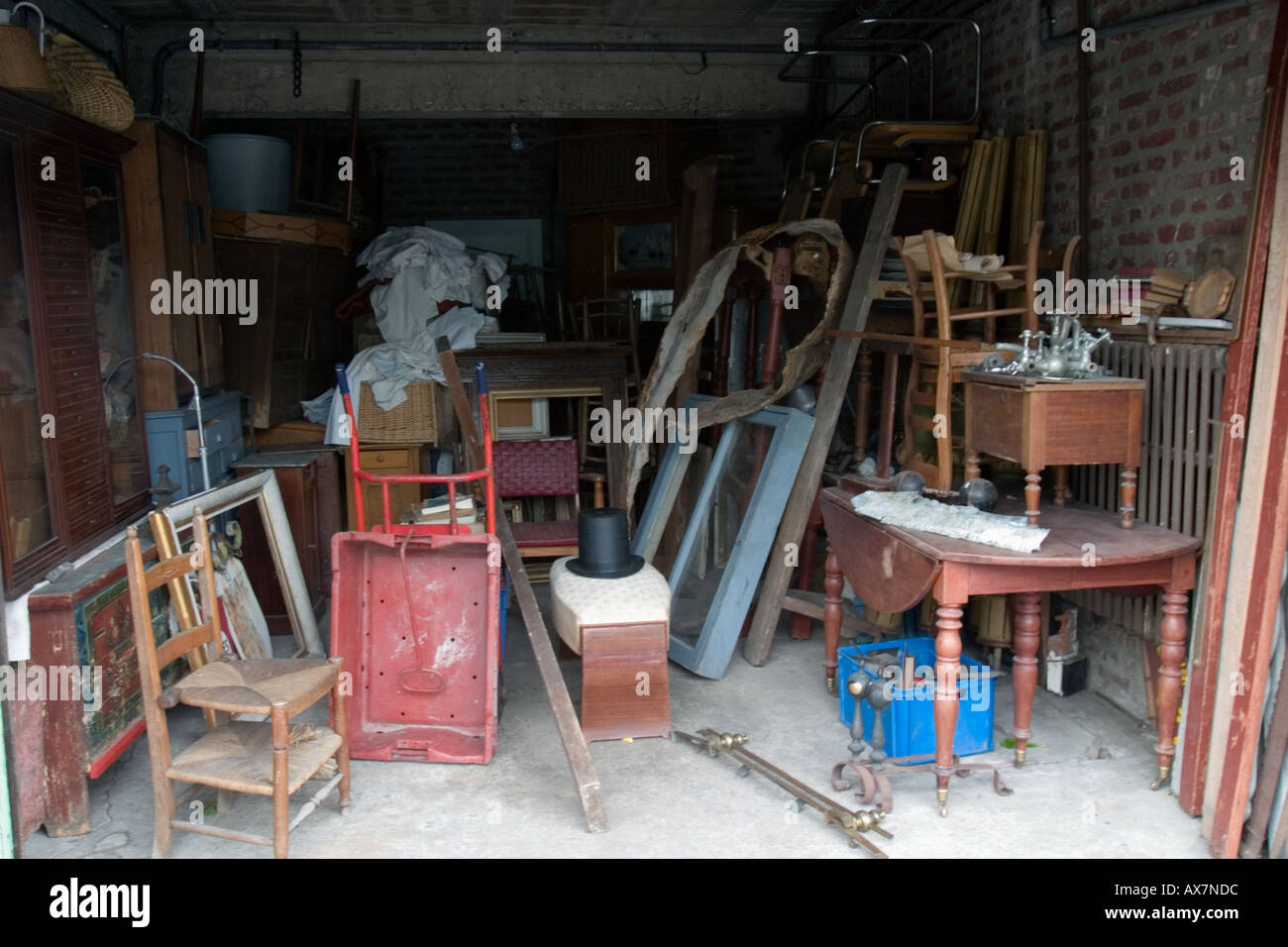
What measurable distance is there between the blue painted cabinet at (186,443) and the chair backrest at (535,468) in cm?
169

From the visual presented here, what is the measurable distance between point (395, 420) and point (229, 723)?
3340 millimetres

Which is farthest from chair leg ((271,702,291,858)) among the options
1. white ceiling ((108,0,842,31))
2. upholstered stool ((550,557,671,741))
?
white ceiling ((108,0,842,31))

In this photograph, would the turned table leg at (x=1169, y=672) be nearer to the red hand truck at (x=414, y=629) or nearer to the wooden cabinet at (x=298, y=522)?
the red hand truck at (x=414, y=629)

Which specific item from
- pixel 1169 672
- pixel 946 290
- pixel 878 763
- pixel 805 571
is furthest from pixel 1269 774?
pixel 805 571

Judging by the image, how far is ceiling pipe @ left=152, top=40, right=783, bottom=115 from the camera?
6645 millimetres

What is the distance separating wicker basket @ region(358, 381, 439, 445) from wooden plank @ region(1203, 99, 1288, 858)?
487 centimetres

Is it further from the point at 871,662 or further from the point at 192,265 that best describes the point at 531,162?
the point at 871,662

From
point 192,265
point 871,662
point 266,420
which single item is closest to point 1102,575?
point 871,662

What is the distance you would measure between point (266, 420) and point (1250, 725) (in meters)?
5.43

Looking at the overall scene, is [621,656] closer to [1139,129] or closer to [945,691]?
[945,691]

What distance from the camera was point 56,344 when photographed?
400 centimetres

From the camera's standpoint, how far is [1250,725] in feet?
10.5

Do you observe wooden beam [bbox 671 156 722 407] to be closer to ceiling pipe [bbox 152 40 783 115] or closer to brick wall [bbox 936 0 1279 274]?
ceiling pipe [bbox 152 40 783 115]

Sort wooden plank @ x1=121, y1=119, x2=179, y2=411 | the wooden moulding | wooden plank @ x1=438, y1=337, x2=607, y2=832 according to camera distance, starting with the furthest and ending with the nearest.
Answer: the wooden moulding
wooden plank @ x1=121, y1=119, x2=179, y2=411
wooden plank @ x1=438, y1=337, x2=607, y2=832
